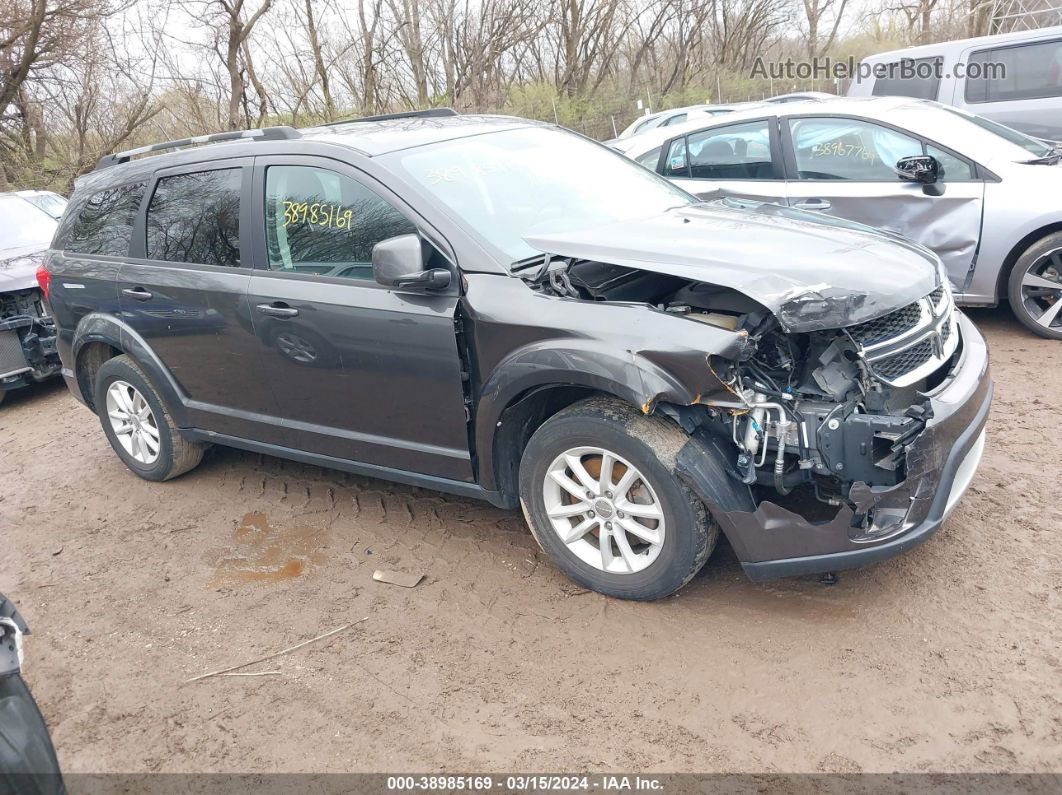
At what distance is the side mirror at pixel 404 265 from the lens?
3316mm

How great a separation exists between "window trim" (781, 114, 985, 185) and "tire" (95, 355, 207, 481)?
4.64 meters

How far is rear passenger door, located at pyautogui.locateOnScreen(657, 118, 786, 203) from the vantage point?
6488 mm

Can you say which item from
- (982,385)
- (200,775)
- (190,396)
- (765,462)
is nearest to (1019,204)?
(982,385)

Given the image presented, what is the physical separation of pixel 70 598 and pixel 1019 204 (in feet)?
19.9

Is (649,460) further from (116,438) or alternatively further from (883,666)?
(116,438)

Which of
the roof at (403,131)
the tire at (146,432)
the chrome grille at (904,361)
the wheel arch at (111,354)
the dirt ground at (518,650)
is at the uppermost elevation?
the roof at (403,131)

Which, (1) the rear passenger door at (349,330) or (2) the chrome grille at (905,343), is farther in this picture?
(1) the rear passenger door at (349,330)

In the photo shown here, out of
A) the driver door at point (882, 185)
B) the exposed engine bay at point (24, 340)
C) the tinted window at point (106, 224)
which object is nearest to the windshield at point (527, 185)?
the driver door at point (882, 185)

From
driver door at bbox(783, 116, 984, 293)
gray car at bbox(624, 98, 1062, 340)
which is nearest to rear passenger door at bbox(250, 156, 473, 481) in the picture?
driver door at bbox(783, 116, 984, 293)

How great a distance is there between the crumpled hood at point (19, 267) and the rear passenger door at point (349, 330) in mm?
4239

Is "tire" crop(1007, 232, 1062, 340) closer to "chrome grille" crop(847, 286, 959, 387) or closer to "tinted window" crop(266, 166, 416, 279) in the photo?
"chrome grille" crop(847, 286, 959, 387)

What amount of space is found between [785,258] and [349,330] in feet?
6.11

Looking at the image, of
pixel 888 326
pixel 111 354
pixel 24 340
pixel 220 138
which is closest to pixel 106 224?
pixel 111 354

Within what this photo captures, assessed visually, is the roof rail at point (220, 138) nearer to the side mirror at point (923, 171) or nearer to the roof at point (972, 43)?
the side mirror at point (923, 171)
